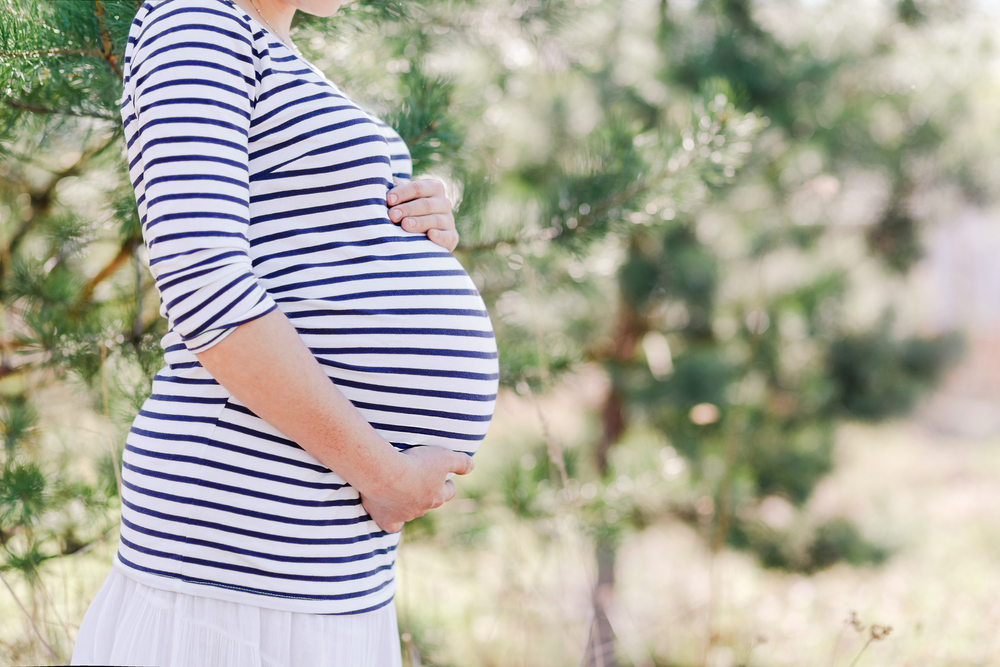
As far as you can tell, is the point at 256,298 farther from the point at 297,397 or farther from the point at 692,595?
the point at 692,595

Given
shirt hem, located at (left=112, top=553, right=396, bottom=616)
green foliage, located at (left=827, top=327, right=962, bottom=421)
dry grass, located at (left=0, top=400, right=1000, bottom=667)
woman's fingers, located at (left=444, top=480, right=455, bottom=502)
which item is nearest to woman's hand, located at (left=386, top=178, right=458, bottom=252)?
woman's fingers, located at (left=444, top=480, right=455, bottom=502)

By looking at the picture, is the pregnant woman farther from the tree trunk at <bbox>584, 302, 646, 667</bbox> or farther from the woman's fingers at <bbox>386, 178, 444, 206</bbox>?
the tree trunk at <bbox>584, 302, 646, 667</bbox>

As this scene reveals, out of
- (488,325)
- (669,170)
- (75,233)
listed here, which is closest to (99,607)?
(488,325)

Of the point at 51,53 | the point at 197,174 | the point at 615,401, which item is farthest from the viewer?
the point at 615,401

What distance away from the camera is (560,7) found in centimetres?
140

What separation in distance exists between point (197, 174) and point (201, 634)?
39 cm

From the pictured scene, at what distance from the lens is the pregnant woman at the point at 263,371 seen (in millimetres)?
499

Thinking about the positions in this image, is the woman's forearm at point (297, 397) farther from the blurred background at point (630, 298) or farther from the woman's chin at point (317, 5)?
the blurred background at point (630, 298)

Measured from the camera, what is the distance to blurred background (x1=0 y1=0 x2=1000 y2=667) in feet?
3.50

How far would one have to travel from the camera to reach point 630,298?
2.53m

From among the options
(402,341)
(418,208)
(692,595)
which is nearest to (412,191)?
(418,208)

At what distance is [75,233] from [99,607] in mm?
898

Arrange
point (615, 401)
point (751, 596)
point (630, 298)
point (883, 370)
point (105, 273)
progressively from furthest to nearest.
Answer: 1. point (751, 596)
2. point (615, 401)
3. point (630, 298)
4. point (883, 370)
5. point (105, 273)

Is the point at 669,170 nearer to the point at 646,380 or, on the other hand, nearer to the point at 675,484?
the point at 675,484
